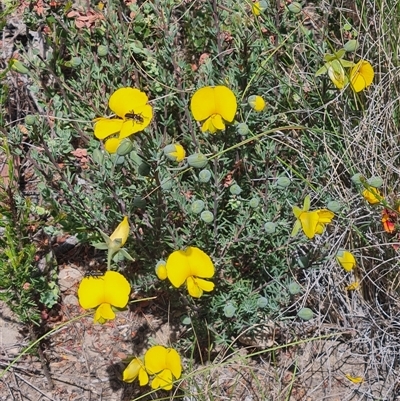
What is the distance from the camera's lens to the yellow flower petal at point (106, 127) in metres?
1.73

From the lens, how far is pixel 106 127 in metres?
1.75

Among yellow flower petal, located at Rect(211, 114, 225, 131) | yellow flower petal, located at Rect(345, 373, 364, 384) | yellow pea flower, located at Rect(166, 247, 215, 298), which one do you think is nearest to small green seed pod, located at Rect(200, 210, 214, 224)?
yellow pea flower, located at Rect(166, 247, 215, 298)

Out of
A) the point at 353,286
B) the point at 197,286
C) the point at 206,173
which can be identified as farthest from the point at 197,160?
the point at 353,286

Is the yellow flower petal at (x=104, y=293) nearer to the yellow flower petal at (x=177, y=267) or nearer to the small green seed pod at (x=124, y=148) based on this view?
the yellow flower petal at (x=177, y=267)

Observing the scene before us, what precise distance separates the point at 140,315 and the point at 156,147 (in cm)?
73

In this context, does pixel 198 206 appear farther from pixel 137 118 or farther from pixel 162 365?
pixel 162 365

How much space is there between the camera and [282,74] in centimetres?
233

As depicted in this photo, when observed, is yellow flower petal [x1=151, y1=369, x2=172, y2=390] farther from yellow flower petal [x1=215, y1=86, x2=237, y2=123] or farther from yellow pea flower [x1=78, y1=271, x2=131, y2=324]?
yellow flower petal [x1=215, y1=86, x2=237, y2=123]

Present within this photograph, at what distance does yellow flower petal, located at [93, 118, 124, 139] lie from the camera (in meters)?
1.73

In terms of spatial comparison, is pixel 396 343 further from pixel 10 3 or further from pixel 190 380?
pixel 10 3

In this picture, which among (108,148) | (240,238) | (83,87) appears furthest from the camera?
(83,87)

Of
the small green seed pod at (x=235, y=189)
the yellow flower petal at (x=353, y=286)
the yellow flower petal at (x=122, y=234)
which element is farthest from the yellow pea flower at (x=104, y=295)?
the yellow flower petal at (x=353, y=286)

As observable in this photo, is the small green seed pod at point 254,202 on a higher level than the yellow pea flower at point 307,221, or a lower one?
lower

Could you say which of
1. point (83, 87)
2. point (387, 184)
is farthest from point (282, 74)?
point (83, 87)
